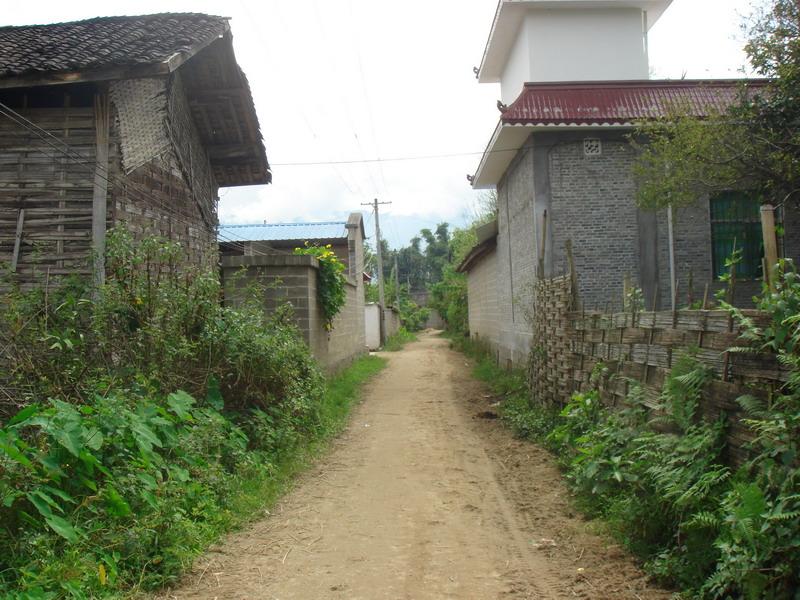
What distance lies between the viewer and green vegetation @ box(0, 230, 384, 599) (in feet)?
12.6

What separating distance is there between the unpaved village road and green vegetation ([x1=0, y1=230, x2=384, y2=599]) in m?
0.35

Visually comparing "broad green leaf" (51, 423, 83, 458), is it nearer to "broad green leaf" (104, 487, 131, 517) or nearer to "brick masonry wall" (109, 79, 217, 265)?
"broad green leaf" (104, 487, 131, 517)

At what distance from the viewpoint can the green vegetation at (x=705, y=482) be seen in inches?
128

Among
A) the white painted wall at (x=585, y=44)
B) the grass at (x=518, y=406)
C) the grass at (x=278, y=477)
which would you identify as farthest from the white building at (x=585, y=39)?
the grass at (x=278, y=477)

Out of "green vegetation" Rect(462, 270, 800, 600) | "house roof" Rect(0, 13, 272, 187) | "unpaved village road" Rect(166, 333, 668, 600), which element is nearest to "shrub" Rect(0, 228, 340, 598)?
"unpaved village road" Rect(166, 333, 668, 600)

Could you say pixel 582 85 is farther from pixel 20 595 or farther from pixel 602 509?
pixel 20 595

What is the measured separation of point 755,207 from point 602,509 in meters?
9.06

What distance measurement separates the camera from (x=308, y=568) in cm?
442

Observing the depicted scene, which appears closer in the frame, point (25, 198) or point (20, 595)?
point (20, 595)

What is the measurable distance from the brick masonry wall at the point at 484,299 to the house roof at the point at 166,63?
798 cm

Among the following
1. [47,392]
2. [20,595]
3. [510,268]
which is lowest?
[20,595]

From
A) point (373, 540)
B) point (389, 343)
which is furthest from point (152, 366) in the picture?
point (389, 343)

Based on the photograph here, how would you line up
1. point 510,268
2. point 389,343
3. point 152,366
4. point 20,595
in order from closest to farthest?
point 20,595 < point 152,366 < point 510,268 < point 389,343

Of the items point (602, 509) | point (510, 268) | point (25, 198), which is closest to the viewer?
point (602, 509)
